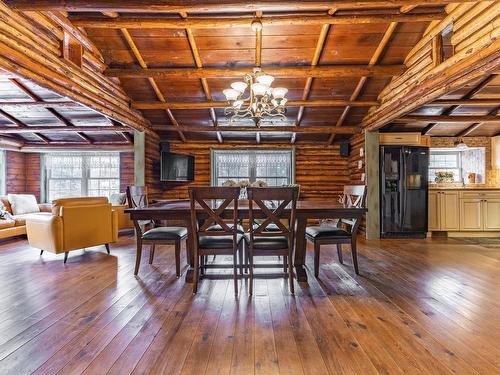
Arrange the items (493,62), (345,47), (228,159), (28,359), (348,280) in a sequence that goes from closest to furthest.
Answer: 1. (28,359)
2. (493,62)
3. (348,280)
4. (345,47)
5. (228,159)

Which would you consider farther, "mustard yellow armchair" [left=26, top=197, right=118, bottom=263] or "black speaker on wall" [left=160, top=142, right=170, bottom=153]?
"black speaker on wall" [left=160, top=142, right=170, bottom=153]

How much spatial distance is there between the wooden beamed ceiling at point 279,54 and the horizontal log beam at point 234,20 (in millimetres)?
12

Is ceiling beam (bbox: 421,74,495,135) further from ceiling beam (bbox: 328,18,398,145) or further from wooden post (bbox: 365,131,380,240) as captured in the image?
ceiling beam (bbox: 328,18,398,145)

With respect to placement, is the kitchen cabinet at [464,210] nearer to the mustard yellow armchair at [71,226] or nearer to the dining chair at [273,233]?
the dining chair at [273,233]

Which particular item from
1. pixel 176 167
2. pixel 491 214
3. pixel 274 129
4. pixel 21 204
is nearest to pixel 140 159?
pixel 176 167

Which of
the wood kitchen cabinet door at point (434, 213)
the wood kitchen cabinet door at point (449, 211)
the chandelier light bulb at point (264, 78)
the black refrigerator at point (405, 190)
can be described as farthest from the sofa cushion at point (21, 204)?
the wood kitchen cabinet door at point (449, 211)

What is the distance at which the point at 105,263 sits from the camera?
3951mm

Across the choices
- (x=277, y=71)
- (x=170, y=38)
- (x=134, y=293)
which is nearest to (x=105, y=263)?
(x=134, y=293)

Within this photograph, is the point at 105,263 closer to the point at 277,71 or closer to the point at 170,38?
the point at 170,38

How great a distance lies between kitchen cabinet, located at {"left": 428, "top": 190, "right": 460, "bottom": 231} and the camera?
590 centimetres

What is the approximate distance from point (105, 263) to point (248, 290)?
7.50ft

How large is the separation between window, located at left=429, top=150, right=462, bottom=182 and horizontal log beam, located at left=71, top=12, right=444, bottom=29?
4.12 metres

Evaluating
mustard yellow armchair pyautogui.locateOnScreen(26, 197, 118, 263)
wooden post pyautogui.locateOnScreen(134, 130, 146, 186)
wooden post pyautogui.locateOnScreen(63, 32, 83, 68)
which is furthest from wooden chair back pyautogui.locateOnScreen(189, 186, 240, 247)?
wooden post pyautogui.locateOnScreen(134, 130, 146, 186)

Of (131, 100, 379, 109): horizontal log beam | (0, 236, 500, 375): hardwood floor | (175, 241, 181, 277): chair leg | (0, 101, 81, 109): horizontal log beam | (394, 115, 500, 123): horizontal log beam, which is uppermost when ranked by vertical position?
(131, 100, 379, 109): horizontal log beam
